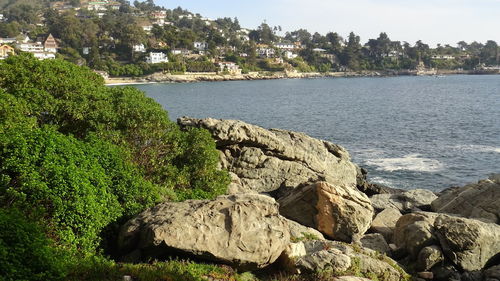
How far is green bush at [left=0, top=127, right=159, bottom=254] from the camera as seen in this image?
13.2 meters

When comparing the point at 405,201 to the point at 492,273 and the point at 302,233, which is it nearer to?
the point at 492,273

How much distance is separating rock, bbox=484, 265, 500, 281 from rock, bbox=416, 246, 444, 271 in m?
1.59

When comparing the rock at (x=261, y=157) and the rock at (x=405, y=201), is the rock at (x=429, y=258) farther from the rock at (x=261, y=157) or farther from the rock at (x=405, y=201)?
the rock at (x=261, y=157)

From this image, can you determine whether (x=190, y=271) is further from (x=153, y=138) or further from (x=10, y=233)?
(x=153, y=138)

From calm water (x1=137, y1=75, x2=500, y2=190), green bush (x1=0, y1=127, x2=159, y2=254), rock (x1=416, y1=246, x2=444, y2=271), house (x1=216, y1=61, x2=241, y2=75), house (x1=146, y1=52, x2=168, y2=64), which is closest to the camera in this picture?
green bush (x1=0, y1=127, x2=159, y2=254)

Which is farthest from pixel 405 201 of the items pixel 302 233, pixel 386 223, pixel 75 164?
pixel 75 164

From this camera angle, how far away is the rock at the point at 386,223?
73.4ft

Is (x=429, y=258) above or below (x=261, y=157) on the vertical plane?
below

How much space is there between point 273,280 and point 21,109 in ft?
40.3

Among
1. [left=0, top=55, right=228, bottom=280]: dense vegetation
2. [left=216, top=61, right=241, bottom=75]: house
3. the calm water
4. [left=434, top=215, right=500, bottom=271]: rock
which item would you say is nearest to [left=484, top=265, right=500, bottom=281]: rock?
[left=434, top=215, right=500, bottom=271]: rock

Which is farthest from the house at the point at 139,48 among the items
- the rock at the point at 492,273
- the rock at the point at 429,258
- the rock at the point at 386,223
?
the rock at the point at 492,273

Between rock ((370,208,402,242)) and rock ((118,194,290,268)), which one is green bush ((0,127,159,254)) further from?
rock ((370,208,402,242))

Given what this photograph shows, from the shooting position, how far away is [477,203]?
78.2 ft

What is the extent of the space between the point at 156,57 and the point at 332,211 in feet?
558
